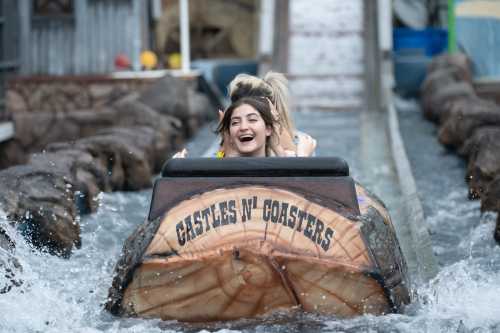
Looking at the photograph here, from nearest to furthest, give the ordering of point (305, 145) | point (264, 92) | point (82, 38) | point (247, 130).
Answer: point (247, 130) → point (264, 92) → point (305, 145) → point (82, 38)

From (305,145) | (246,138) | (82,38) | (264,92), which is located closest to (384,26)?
(82,38)

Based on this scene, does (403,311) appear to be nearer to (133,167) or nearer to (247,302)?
(247,302)

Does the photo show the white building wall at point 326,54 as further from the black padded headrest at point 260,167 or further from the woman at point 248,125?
the black padded headrest at point 260,167

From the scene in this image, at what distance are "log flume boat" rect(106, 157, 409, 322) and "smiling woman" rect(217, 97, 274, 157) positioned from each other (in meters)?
0.54

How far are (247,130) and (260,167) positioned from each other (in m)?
0.59

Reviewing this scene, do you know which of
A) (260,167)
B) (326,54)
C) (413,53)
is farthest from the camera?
(413,53)

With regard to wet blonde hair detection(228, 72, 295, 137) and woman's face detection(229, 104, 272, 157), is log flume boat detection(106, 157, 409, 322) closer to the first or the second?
woman's face detection(229, 104, 272, 157)

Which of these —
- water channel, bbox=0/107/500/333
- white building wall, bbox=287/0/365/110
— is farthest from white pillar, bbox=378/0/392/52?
water channel, bbox=0/107/500/333

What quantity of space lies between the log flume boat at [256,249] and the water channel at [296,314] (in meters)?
0.09

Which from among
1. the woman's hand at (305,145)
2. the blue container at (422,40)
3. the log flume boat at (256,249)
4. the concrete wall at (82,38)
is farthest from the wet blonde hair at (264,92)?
the blue container at (422,40)

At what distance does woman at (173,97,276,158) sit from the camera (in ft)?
17.7

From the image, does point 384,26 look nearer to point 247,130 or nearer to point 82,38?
point 82,38

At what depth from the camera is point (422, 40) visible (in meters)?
16.0

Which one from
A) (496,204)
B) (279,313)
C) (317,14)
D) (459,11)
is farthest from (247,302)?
(317,14)
